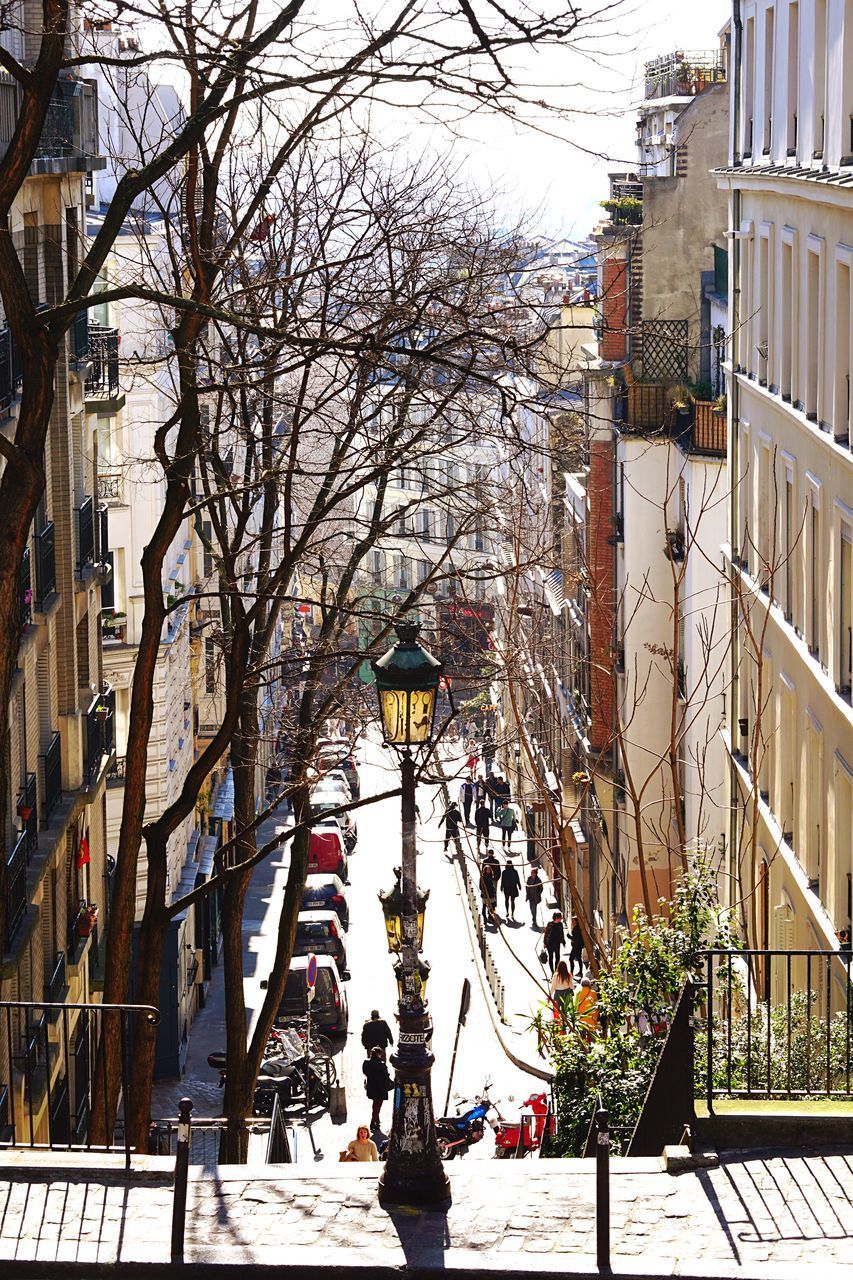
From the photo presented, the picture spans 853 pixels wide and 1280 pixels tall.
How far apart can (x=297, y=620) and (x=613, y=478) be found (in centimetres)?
4156

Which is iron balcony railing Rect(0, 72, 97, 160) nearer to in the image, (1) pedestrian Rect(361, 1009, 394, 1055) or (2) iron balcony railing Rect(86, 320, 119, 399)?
(2) iron balcony railing Rect(86, 320, 119, 399)

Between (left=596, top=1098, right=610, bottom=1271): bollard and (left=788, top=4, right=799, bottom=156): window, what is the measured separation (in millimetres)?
15126

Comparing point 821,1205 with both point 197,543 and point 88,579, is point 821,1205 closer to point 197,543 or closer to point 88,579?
point 88,579

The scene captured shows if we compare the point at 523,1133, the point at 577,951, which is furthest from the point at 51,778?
the point at 577,951

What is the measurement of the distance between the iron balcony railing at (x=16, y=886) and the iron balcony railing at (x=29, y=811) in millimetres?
215

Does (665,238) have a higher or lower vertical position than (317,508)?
higher

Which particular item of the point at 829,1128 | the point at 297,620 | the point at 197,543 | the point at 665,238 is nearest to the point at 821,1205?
the point at 829,1128

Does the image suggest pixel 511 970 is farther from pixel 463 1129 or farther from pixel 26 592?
pixel 26 592

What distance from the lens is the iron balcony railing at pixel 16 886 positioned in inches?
780

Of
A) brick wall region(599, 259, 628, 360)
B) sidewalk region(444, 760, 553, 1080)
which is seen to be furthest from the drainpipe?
brick wall region(599, 259, 628, 360)

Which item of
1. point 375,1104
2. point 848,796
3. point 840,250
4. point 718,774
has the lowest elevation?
point 375,1104

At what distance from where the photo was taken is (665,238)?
35.5 meters

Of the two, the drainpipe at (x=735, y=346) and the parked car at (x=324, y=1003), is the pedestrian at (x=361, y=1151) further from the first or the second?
the parked car at (x=324, y=1003)

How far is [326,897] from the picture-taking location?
1673 inches
